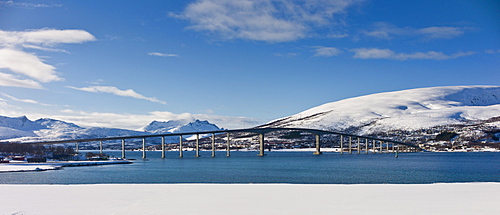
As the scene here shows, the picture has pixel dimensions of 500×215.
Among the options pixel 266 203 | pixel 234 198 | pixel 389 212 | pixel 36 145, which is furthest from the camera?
pixel 36 145

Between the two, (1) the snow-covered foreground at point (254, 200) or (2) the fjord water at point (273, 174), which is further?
(2) the fjord water at point (273, 174)

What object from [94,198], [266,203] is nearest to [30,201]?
[94,198]

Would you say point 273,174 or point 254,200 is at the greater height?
point 254,200

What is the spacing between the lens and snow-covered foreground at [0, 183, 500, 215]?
2386 centimetres

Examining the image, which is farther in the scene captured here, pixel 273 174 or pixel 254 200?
pixel 273 174

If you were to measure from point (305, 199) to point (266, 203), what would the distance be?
309 cm

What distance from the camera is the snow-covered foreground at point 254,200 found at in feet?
78.3

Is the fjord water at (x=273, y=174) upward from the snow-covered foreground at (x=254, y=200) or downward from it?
downward

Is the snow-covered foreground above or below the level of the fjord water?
above

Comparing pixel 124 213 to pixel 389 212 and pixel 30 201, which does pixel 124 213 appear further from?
pixel 389 212

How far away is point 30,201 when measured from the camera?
2781cm

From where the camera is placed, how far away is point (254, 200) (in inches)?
1103

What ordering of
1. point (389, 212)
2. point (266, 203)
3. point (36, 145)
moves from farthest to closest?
point (36, 145) → point (266, 203) → point (389, 212)

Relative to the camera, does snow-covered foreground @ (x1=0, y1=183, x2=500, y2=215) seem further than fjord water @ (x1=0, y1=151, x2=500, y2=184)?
No
